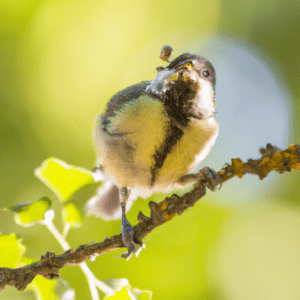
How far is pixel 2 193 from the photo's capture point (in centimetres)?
85

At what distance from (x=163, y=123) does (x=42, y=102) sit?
77cm

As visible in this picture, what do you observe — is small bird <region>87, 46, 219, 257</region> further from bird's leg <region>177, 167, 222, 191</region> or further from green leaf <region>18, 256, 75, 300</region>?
green leaf <region>18, 256, 75, 300</region>

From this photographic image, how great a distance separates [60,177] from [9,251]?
0.48ft

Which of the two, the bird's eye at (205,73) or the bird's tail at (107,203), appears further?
the bird's tail at (107,203)

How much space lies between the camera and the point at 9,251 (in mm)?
481

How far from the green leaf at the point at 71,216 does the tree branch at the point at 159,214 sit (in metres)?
0.07

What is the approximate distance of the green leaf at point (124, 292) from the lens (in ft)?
1.35

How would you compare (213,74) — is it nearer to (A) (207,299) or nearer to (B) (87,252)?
(B) (87,252)

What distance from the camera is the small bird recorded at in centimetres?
53

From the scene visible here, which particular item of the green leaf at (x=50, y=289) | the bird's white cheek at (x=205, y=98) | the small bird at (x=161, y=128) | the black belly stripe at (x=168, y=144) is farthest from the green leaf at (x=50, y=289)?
the bird's white cheek at (x=205, y=98)

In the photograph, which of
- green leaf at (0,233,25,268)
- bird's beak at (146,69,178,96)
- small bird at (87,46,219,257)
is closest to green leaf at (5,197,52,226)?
green leaf at (0,233,25,268)

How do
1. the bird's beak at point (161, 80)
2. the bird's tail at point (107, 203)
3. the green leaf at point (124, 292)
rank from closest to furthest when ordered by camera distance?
1. the green leaf at point (124, 292)
2. the bird's beak at point (161, 80)
3. the bird's tail at point (107, 203)

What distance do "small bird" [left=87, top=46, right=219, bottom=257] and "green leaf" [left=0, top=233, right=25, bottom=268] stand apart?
7.0 inches

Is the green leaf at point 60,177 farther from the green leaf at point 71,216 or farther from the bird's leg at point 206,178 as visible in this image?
the bird's leg at point 206,178
